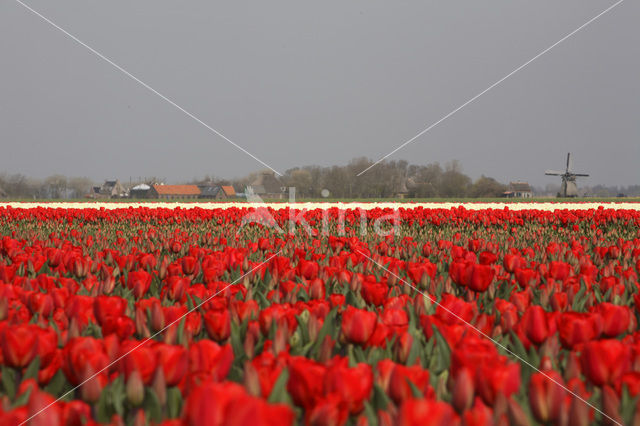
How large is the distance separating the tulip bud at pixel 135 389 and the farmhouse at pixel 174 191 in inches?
4702

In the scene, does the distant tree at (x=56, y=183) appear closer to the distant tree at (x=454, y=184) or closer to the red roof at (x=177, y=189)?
the red roof at (x=177, y=189)

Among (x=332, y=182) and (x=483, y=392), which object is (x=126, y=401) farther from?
(x=332, y=182)

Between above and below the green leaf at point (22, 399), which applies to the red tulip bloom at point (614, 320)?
above

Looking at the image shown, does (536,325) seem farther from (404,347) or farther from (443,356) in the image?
(404,347)

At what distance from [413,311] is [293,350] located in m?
0.93

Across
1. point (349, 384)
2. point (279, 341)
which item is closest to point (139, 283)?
point (279, 341)

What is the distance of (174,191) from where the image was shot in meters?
123

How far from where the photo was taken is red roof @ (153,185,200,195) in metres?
122

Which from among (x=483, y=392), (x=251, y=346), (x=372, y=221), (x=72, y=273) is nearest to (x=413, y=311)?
(x=251, y=346)

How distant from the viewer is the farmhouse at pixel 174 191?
394 feet

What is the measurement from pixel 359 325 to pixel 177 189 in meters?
128

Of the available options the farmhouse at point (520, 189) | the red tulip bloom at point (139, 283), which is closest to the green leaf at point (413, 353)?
the red tulip bloom at point (139, 283)

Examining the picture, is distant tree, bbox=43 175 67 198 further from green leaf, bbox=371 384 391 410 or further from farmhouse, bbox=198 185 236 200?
green leaf, bbox=371 384 391 410

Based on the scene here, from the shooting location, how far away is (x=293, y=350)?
7.77ft
